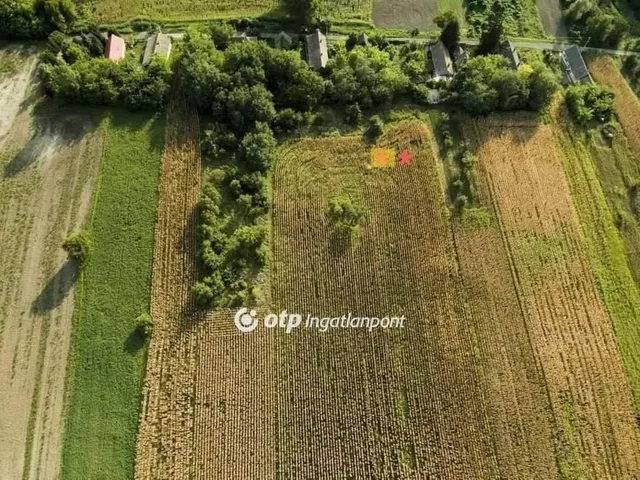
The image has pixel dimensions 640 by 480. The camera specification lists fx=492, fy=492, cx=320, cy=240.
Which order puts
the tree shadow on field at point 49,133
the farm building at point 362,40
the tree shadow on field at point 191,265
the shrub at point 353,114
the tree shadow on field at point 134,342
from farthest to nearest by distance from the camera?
the farm building at point 362,40
the shrub at point 353,114
the tree shadow on field at point 49,133
the tree shadow on field at point 191,265
the tree shadow on field at point 134,342

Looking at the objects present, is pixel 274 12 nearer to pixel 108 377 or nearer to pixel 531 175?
pixel 531 175

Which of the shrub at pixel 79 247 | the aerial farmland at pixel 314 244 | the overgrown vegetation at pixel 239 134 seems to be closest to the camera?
the aerial farmland at pixel 314 244

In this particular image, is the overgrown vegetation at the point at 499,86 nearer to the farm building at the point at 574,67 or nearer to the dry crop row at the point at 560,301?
the dry crop row at the point at 560,301

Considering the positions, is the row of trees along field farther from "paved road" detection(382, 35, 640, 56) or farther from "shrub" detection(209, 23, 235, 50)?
"paved road" detection(382, 35, 640, 56)

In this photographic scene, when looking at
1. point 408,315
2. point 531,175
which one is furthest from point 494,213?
point 408,315

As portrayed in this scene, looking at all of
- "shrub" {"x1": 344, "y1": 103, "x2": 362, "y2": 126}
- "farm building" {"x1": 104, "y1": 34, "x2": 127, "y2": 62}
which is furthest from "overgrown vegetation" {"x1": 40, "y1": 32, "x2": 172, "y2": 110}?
"shrub" {"x1": 344, "y1": 103, "x2": 362, "y2": 126}

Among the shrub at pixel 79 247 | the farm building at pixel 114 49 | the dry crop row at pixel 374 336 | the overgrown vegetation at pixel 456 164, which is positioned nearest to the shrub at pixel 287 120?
the dry crop row at pixel 374 336
